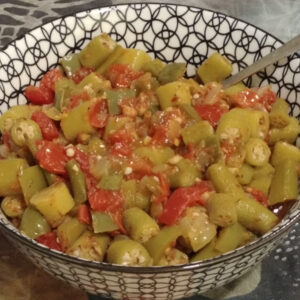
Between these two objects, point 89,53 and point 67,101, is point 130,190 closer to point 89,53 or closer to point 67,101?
point 67,101

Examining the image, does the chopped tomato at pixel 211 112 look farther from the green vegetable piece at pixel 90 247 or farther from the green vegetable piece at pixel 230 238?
the green vegetable piece at pixel 90 247

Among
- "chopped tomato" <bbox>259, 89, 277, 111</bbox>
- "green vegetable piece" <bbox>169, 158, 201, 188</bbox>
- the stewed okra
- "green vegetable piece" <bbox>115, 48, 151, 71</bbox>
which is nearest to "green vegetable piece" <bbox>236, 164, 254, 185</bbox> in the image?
the stewed okra

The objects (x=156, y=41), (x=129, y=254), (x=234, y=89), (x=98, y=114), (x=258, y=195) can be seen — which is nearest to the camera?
(x=129, y=254)

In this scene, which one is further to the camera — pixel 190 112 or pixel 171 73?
pixel 171 73

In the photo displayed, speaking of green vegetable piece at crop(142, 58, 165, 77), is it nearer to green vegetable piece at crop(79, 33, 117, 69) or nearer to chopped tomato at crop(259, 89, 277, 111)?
A: green vegetable piece at crop(79, 33, 117, 69)

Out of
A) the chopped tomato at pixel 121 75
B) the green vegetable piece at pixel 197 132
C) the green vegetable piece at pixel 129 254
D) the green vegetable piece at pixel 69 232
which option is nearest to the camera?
the green vegetable piece at pixel 129 254

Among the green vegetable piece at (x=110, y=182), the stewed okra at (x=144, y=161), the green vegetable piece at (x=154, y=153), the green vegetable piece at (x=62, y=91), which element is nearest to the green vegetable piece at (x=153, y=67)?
the stewed okra at (x=144, y=161)

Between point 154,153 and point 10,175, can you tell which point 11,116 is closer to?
point 10,175

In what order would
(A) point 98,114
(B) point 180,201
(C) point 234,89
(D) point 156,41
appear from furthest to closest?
(D) point 156,41
(C) point 234,89
(A) point 98,114
(B) point 180,201

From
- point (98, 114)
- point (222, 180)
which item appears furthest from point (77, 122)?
point (222, 180)
